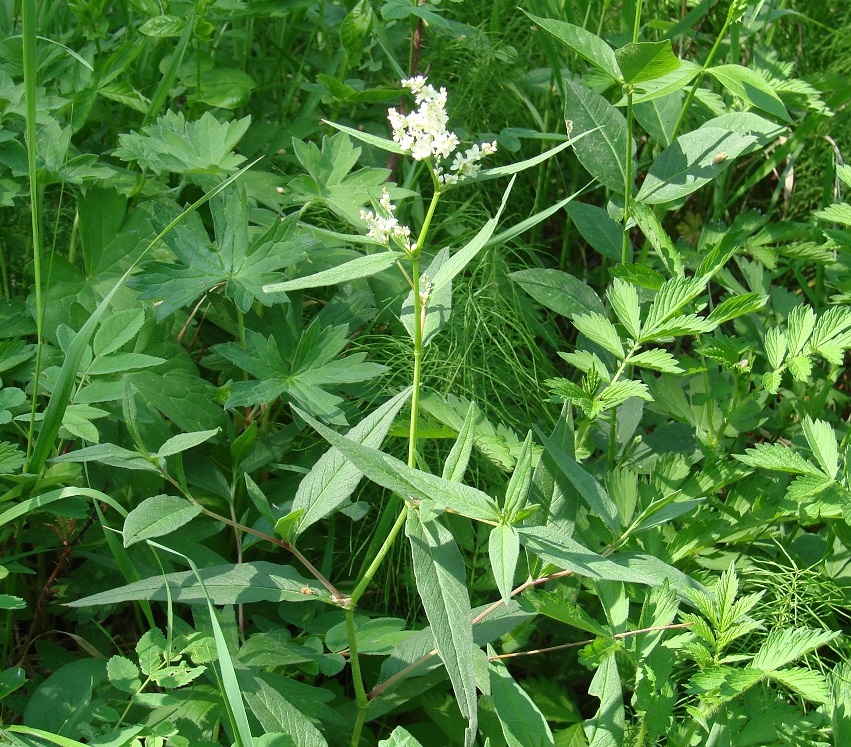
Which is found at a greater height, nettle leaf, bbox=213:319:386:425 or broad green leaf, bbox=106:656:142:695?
nettle leaf, bbox=213:319:386:425

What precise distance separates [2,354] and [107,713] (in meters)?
0.64

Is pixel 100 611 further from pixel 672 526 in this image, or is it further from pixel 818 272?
pixel 818 272

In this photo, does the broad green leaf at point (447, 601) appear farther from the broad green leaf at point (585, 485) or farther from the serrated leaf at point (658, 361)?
the serrated leaf at point (658, 361)

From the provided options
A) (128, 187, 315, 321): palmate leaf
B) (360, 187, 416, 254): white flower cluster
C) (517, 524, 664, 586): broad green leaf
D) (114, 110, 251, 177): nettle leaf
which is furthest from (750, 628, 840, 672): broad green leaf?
(114, 110, 251, 177): nettle leaf

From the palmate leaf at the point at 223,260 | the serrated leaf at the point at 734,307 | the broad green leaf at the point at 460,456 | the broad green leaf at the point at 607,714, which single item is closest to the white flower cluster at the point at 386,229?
the broad green leaf at the point at 460,456

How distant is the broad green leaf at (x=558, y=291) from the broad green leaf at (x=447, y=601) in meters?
0.59

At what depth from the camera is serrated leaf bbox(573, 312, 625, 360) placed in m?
1.42

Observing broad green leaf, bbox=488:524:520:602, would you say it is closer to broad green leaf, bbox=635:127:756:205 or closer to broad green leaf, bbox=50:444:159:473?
broad green leaf, bbox=50:444:159:473

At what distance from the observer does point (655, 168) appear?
1.66m

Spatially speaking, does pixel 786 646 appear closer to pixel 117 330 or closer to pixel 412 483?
pixel 412 483

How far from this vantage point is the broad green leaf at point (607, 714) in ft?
4.17

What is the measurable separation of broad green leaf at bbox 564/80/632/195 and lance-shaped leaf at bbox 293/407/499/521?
0.77m

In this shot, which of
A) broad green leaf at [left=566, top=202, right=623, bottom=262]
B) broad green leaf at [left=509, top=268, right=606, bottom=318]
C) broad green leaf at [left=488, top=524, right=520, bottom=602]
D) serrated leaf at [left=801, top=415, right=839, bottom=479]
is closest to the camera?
broad green leaf at [left=488, top=524, right=520, bottom=602]

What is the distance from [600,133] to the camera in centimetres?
165
